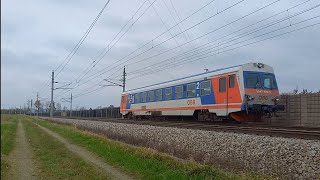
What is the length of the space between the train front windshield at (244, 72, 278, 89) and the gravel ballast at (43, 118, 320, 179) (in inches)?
227

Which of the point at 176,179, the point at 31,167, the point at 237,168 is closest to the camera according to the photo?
the point at 176,179

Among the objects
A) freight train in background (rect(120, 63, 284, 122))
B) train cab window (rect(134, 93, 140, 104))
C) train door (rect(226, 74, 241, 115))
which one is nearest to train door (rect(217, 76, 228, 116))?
freight train in background (rect(120, 63, 284, 122))

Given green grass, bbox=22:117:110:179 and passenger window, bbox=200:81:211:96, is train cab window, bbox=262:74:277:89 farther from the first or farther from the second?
green grass, bbox=22:117:110:179

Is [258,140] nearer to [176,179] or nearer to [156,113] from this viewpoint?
[176,179]

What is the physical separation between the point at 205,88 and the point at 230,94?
7.74 feet

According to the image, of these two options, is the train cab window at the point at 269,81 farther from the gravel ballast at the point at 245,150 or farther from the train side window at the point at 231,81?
the gravel ballast at the point at 245,150

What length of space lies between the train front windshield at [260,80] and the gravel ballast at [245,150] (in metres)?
5.77

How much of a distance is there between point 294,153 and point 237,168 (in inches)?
68.8

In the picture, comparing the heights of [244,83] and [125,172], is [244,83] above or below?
above

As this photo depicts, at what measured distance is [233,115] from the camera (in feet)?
68.0

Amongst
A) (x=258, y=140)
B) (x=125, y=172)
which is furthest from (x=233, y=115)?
(x=125, y=172)

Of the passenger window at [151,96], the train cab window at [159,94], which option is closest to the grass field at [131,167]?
the train cab window at [159,94]

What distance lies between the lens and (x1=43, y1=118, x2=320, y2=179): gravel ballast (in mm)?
9109

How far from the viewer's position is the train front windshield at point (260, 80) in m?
20.5
